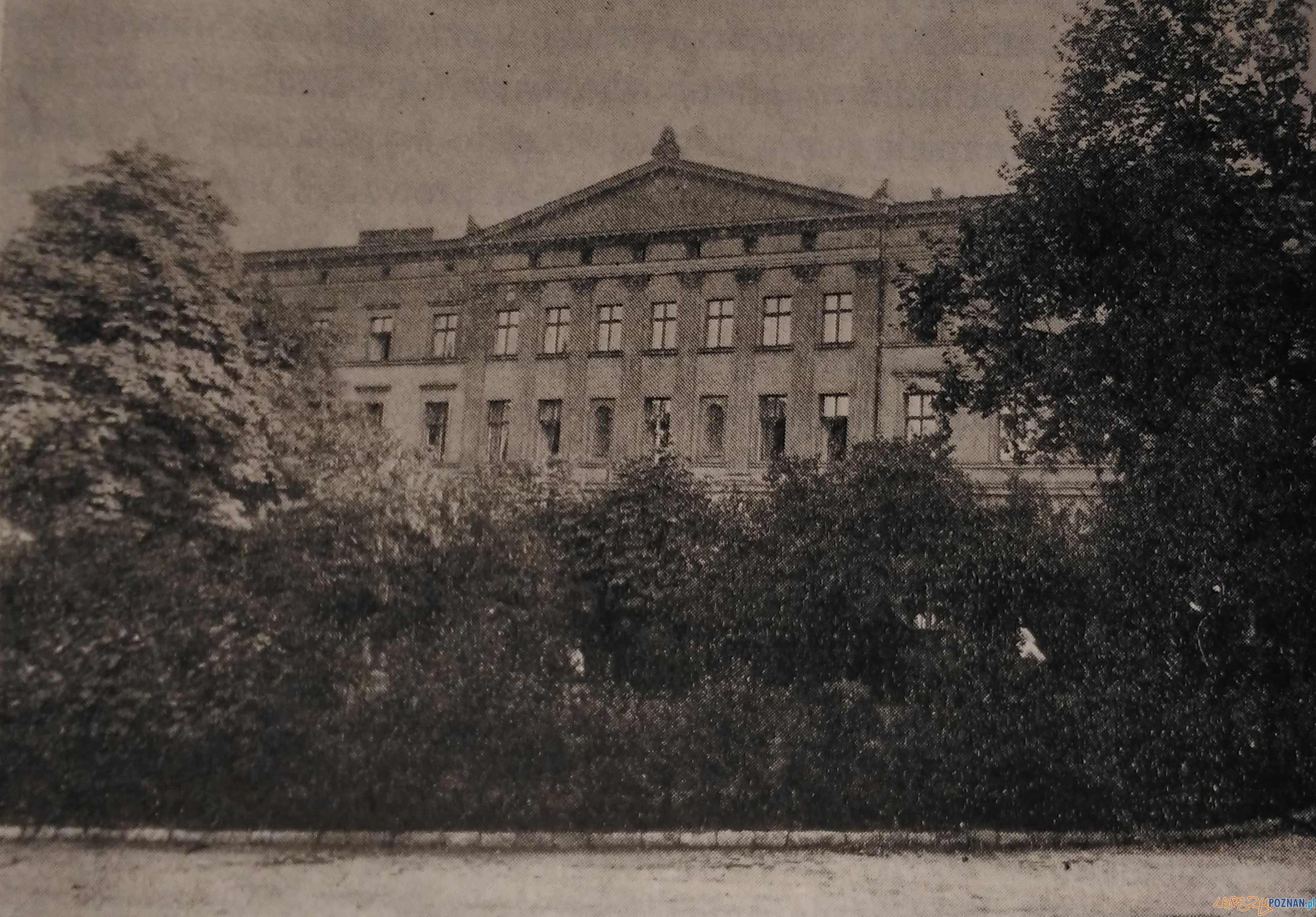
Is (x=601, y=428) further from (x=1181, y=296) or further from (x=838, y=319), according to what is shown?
(x=1181, y=296)

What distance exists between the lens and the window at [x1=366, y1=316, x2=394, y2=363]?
776cm

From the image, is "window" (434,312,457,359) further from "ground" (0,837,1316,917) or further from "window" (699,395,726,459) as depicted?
"ground" (0,837,1316,917)

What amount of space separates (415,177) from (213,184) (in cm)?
144

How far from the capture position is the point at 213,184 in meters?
6.76

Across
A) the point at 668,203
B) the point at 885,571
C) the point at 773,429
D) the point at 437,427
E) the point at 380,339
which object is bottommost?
the point at 885,571

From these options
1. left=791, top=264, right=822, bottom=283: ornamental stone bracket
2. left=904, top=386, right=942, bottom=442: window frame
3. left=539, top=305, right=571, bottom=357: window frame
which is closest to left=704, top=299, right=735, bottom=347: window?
left=791, top=264, right=822, bottom=283: ornamental stone bracket

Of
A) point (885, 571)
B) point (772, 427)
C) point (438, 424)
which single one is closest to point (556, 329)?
point (438, 424)

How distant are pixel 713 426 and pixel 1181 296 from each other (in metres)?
3.59

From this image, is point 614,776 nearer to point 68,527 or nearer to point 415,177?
point 68,527

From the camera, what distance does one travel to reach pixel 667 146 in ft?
22.1

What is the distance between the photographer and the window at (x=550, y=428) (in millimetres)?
7695

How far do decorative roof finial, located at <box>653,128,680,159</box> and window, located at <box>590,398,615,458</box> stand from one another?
6.43 ft

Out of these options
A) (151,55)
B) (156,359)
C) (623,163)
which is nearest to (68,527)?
(156,359)

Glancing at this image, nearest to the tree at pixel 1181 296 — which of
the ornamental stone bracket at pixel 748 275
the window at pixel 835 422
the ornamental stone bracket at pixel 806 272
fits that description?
the window at pixel 835 422
